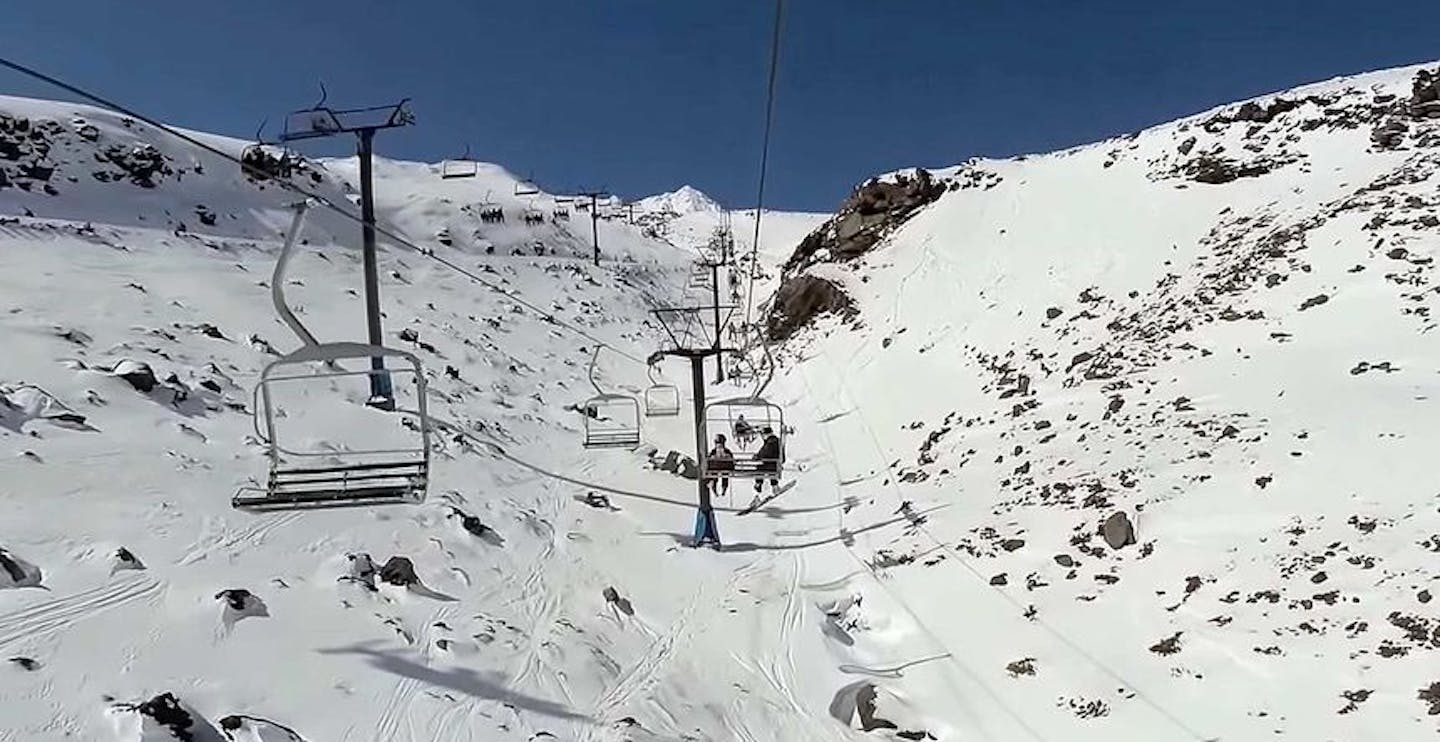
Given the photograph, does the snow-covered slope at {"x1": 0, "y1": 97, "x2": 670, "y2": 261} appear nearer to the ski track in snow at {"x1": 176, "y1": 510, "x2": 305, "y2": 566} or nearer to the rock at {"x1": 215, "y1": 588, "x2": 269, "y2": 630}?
the ski track in snow at {"x1": 176, "y1": 510, "x2": 305, "y2": 566}

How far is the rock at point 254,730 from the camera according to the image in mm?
7746

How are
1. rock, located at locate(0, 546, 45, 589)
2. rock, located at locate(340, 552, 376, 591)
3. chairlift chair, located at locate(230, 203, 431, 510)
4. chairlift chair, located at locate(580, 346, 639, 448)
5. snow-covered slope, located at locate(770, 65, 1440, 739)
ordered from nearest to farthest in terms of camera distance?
chairlift chair, located at locate(230, 203, 431, 510) < rock, located at locate(0, 546, 45, 589) < snow-covered slope, located at locate(770, 65, 1440, 739) < rock, located at locate(340, 552, 376, 591) < chairlift chair, located at locate(580, 346, 639, 448)

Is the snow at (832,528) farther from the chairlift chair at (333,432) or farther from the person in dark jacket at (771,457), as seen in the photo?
the person in dark jacket at (771,457)

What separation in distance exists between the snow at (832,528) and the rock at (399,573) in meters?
0.12

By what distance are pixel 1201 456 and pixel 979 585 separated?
158 inches

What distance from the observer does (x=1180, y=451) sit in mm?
14562

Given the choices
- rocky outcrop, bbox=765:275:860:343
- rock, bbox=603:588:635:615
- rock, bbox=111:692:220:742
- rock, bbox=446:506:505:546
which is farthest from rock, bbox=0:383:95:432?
rocky outcrop, bbox=765:275:860:343

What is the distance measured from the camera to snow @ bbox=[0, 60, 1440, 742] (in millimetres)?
9141

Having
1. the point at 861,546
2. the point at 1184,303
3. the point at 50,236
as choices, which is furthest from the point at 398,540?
the point at 50,236

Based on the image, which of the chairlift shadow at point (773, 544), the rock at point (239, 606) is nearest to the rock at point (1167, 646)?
the chairlift shadow at point (773, 544)

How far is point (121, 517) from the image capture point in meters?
11.2

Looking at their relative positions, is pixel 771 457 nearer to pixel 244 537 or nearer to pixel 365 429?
pixel 244 537

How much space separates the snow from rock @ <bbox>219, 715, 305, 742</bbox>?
3cm

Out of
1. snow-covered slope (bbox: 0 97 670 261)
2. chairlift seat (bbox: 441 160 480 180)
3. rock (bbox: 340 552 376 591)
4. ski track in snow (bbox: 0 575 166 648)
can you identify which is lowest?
rock (bbox: 340 552 376 591)
